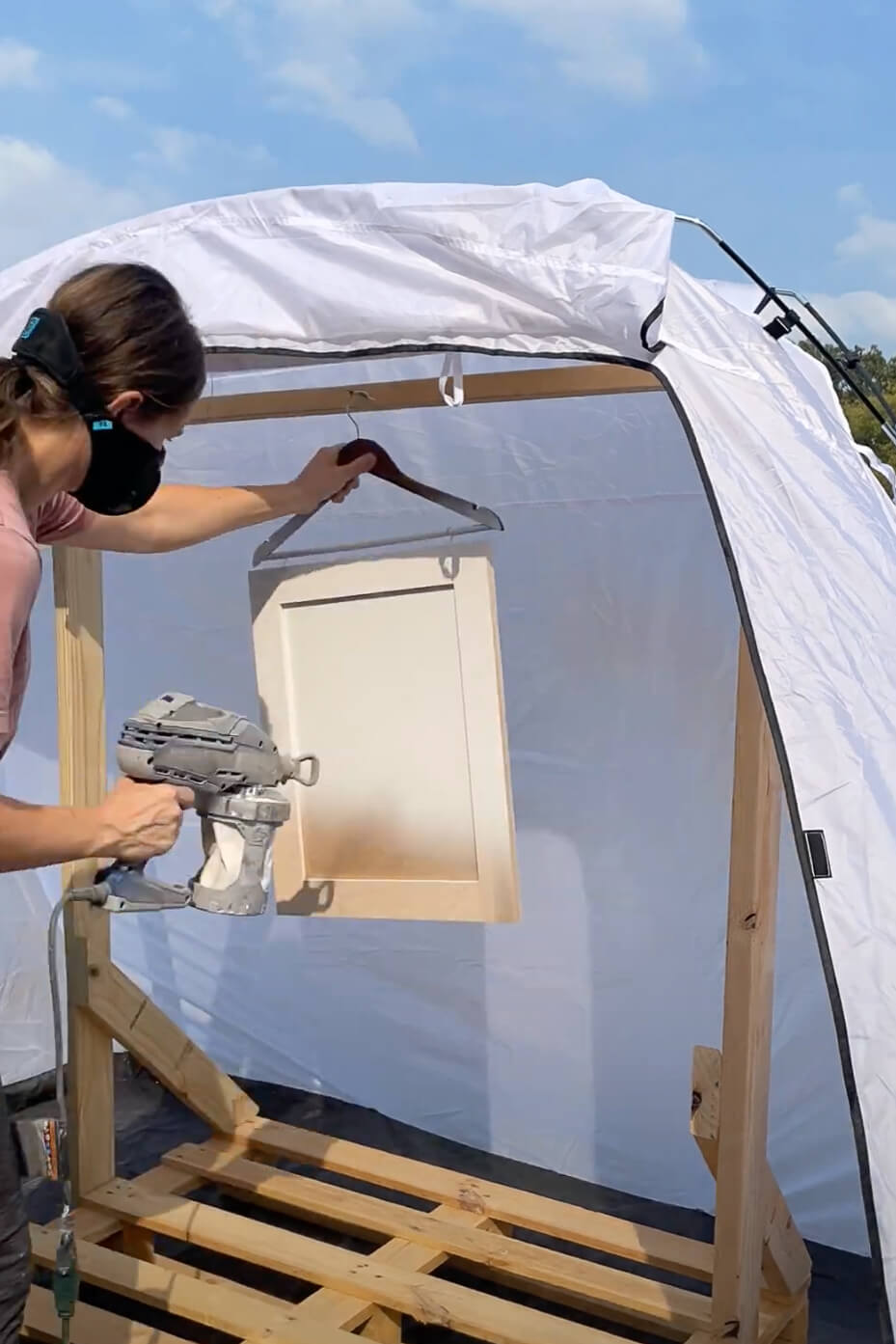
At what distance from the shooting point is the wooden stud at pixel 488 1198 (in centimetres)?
210

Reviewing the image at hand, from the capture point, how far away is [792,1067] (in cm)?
234

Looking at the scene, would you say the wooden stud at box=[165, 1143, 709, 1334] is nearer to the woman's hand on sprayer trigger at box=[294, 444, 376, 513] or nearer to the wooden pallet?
the wooden pallet

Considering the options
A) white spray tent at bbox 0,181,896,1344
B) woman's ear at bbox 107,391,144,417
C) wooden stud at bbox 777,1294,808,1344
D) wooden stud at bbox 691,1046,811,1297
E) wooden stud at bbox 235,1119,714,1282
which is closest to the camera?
woman's ear at bbox 107,391,144,417

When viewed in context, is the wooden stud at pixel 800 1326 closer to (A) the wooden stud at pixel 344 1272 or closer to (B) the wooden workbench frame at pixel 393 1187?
(B) the wooden workbench frame at pixel 393 1187

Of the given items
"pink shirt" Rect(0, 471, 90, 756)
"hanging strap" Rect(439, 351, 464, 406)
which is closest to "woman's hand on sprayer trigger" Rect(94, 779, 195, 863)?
"pink shirt" Rect(0, 471, 90, 756)

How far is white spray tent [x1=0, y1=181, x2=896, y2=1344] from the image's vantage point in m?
1.40

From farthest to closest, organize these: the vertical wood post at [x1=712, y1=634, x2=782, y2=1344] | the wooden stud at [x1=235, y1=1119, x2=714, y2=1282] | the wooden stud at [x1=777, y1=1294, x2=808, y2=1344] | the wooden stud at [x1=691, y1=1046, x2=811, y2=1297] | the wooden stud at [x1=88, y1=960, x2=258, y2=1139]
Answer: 1. the wooden stud at [x1=88, y1=960, x2=258, y2=1139]
2. the wooden stud at [x1=235, y1=1119, x2=714, y2=1282]
3. the wooden stud at [x1=777, y1=1294, x2=808, y2=1344]
4. the wooden stud at [x1=691, y1=1046, x2=811, y2=1297]
5. the vertical wood post at [x1=712, y1=634, x2=782, y2=1344]

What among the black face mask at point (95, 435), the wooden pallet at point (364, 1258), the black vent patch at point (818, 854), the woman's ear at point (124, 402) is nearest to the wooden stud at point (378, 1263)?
the wooden pallet at point (364, 1258)

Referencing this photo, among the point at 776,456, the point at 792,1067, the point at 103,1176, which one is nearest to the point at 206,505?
the point at 776,456

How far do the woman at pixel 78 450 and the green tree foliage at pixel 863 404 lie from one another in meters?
0.91

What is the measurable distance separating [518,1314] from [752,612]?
1.14 m

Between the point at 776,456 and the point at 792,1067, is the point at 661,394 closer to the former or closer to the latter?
the point at 776,456

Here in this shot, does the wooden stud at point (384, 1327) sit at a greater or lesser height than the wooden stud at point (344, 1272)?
lesser

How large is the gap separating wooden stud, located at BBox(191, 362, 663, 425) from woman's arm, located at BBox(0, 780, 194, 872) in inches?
28.2
